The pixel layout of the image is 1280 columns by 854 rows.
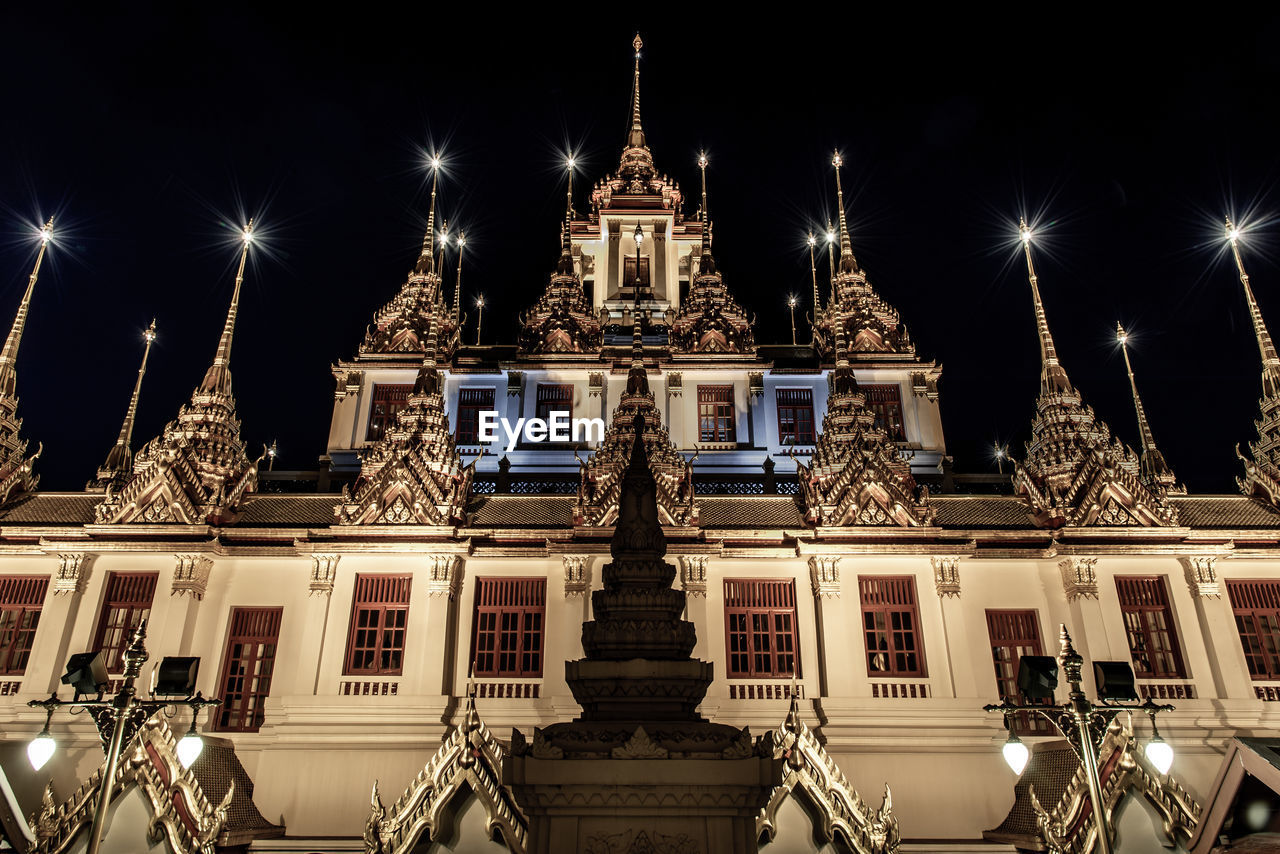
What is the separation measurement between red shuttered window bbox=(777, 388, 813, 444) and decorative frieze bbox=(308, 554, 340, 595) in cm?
1640

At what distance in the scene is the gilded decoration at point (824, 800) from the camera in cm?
1622

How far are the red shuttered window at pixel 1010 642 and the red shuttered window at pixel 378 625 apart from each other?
1532 cm

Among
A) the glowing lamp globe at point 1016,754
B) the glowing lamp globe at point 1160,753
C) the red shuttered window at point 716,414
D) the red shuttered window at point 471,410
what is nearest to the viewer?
the glowing lamp globe at point 1160,753

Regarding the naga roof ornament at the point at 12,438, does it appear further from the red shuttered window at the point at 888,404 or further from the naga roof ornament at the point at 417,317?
the red shuttered window at the point at 888,404

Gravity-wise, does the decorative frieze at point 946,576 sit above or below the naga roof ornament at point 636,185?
below

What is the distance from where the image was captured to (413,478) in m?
23.3

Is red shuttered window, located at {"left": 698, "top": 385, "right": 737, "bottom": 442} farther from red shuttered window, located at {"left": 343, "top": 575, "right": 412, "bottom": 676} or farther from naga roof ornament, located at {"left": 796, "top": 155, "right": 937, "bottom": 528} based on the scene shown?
red shuttered window, located at {"left": 343, "top": 575, "right": 412, "bottom": 676}

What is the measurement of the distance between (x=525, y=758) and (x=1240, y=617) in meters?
22.2

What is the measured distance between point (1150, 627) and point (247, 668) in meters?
23.6

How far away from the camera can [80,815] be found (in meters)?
16.9

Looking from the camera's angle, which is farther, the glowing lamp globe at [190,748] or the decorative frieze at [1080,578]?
the decorative frieze at [1080,578]

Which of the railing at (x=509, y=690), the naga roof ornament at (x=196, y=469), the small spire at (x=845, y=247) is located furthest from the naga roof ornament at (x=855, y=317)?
the naga roof ornament at (x=196, y=469)

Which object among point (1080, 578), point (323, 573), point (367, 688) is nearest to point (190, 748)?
point (367, 688)

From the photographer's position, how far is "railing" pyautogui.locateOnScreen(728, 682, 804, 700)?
21.0 metres
